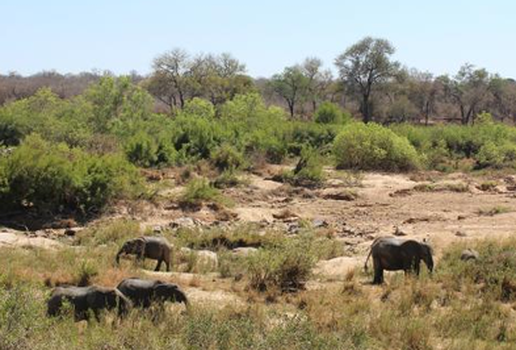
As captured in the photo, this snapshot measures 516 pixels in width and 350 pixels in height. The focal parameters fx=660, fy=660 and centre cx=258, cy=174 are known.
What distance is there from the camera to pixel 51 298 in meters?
7.50

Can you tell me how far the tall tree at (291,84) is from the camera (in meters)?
64.2

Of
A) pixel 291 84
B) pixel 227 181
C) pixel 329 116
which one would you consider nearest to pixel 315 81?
pixel 291 84

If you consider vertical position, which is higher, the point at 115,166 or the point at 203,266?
the point at 115,166

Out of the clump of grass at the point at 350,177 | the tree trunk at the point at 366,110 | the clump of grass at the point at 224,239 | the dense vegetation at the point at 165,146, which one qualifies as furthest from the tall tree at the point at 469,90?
the clump of grass at the point at 224,239

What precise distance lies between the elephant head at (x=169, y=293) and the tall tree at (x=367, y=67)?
52.0 meters

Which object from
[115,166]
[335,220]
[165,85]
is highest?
[165,85]

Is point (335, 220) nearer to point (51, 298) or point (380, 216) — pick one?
point (380, 216)

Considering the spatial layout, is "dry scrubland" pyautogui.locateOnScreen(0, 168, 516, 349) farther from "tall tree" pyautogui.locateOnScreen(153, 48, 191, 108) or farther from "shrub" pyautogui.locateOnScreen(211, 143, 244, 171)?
"tall tree" pyautogui.locateOnScreen(153, 48, 191, 108)

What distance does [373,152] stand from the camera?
27312mm

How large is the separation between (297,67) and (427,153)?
124 feet

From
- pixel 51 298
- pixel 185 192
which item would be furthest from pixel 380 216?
pixel 51 298

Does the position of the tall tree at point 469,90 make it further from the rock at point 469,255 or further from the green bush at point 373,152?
the rock at point 469,255

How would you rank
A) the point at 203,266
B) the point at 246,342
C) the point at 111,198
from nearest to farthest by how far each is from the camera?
the point at 246,342, the point at 203,266, the point at 111,198

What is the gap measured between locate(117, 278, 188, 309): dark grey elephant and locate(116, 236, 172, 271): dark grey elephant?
2862mm
